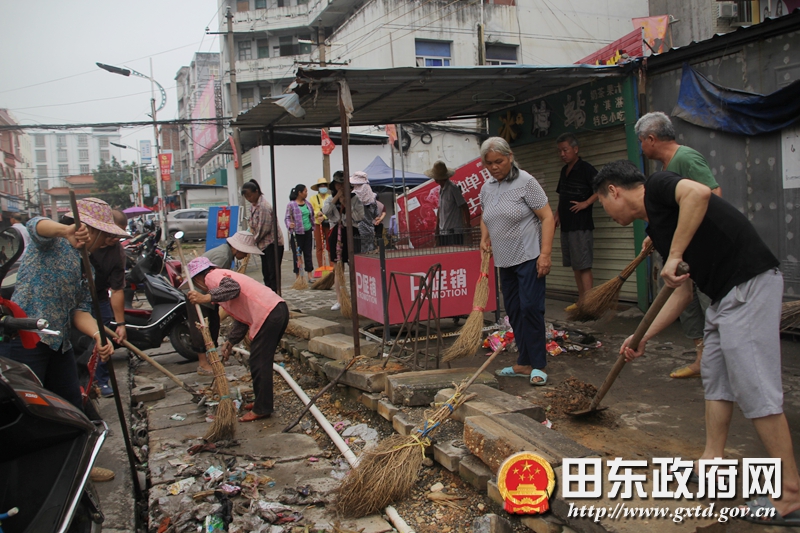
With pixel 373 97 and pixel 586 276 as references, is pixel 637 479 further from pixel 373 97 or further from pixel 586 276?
pixel 373 97

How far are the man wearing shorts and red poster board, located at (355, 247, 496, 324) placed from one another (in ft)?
3.75

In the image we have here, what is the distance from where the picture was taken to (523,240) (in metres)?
4.48

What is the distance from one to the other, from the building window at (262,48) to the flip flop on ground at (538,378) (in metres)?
39.6

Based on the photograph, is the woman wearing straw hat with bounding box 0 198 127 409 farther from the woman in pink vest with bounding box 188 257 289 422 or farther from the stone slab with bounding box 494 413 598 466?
the stone slab with bounding box 494 413 598 466

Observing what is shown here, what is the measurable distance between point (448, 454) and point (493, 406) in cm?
A: 41

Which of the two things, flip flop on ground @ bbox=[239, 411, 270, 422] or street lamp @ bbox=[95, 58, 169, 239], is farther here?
street lamp @ bbox=[95, 58, 169, 239]

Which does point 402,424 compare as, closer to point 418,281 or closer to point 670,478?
point 670,478

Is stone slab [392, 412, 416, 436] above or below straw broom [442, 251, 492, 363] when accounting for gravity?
below

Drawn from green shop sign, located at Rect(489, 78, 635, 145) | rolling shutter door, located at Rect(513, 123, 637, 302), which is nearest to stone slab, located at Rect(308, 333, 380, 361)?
rolling shutter door, located at Rect(513, 123, 637, 302)

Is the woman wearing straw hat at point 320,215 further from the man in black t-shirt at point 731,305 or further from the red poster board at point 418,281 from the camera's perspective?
the man in black t-shirt at point 731,305

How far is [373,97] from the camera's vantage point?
20.4 feet

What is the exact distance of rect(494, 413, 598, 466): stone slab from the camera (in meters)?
2.71

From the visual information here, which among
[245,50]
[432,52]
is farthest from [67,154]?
[432,52]

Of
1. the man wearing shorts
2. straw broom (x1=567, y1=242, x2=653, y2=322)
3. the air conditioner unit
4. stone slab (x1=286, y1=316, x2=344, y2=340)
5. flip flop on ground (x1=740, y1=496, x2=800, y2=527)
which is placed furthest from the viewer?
the air conditioner unit
